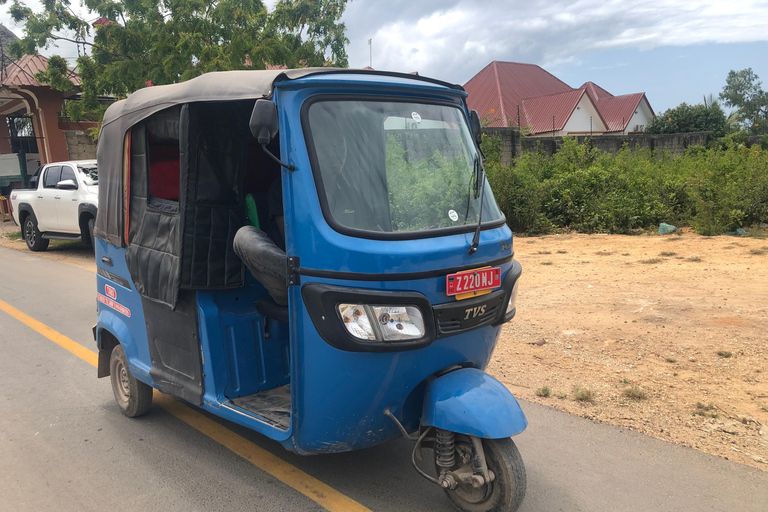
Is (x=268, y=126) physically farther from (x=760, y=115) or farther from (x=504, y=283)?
(x=760, y=115)

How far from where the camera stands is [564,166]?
1509 cm

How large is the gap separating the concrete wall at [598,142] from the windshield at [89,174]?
10300 millimetres

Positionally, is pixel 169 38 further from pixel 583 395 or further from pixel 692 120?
pixel 692 120

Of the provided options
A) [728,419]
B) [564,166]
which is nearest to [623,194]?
[564,166]

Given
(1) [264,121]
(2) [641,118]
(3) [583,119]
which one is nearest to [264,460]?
(1) [264,121]

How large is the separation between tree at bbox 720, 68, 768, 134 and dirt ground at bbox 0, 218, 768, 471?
67.2 meters

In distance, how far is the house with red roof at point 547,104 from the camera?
119 feet

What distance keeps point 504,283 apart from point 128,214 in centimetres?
247

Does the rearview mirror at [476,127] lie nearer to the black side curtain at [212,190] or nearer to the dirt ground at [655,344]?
the black side curtain at [212,190]

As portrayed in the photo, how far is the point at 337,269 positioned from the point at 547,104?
37.4m

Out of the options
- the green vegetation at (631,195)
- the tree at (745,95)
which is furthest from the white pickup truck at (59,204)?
the tree at (745,95)

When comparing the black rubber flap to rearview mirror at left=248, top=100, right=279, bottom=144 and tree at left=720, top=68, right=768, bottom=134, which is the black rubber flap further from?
tree at left=720, top=68, right=768, bottom=134

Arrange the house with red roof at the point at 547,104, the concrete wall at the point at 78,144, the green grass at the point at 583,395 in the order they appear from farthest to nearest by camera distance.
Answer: the house with red roof at the point at 547,104 < the concrete wall at the point at 78,144 < the green grass at the point at 583,395

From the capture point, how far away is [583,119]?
3753cm
